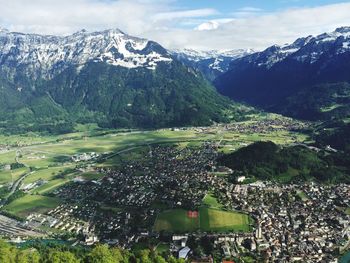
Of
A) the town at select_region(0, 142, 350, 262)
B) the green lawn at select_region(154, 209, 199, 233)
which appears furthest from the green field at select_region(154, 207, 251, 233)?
the town at select_region(0, 142, 350, 262)

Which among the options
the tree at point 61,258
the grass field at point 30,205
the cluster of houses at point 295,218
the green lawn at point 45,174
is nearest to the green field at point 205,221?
the cluster of houses at point 295,218

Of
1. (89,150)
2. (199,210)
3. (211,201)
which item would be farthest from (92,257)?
(89,150)

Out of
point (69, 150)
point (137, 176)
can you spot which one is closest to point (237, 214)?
point (137, 176)

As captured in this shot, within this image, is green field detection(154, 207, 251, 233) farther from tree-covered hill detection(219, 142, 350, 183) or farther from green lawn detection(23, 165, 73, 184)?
green lawn detection(23, 165, 73, 184)

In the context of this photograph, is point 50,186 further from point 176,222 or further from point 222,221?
point 222,221

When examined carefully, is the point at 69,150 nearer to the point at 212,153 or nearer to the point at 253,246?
the point at 212,153
